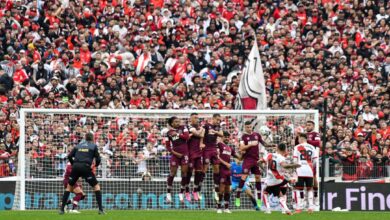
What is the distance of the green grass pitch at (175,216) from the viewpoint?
29.5 m

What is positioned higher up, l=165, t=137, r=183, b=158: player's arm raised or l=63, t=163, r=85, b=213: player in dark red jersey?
l=165, t=137, r=183, b=158: player's arm raised

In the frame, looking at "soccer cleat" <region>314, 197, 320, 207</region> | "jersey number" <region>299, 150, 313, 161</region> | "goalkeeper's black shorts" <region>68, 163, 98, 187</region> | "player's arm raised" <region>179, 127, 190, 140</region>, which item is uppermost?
"player's arm raised" <region>179, 127, 190, 140</region>

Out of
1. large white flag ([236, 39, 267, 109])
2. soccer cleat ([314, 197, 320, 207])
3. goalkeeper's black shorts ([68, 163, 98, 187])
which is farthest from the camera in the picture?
large white flag ([236, 39, 267, 109])

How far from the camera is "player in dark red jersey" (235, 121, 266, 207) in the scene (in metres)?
33.0

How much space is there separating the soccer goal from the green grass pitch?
197cm

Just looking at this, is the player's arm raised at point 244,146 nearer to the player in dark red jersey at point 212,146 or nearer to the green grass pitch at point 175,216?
the player in dark red jersey at point 212,146

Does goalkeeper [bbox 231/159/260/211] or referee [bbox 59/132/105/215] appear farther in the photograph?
goalkeeper [bbox 231/159/260/211]

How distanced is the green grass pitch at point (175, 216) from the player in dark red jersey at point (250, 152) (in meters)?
1.12

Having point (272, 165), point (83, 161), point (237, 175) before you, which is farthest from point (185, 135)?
point (83, 161)

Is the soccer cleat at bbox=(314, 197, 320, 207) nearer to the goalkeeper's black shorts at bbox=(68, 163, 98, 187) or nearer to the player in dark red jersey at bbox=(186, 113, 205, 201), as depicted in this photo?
the player in dark red jersey at bbox=(186, 113, 205, 201)

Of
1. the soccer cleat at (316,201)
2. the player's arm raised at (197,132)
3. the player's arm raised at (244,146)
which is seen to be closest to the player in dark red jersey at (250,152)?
the player's arm raised at (244,146)

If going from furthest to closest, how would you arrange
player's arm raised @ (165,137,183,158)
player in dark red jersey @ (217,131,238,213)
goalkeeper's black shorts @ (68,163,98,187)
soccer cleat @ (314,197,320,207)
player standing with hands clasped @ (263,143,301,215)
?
soccer cleat @ (314,197,320,207)
player's arm raised @ (165,137,183,158)
player in dark red jersey @ (217,131,238,213)
player standing with hands clasped @ (263,143,301,215)
goalkeeper's black shorts @ (68,163,98,187)

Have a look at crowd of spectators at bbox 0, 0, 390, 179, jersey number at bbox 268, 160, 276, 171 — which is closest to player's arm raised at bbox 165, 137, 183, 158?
jersey number at bbox 268, 160, 276, 171

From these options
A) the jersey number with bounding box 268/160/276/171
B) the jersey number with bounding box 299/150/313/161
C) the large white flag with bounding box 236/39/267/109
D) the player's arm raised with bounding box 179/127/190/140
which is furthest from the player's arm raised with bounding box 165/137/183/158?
the large white flag with bounding box 236/39/267/109
